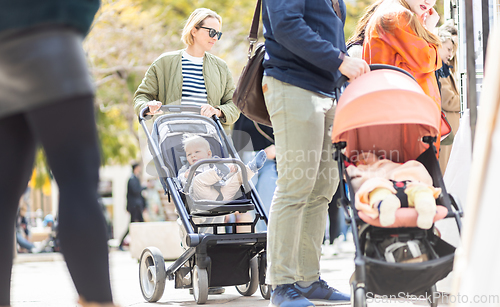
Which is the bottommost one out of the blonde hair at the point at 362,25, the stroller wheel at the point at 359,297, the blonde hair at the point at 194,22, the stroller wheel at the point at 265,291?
the stroller wheel at the point at 265,291

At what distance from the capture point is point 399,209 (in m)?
2.48

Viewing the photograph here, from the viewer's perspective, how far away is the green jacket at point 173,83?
441 cm

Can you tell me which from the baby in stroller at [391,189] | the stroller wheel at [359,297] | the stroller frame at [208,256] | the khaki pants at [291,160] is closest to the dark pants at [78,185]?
the stroller wheel at [359,297]

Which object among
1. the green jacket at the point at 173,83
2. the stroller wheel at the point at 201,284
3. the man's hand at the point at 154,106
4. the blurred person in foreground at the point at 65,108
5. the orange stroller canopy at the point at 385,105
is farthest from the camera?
the green jacket at the point at 173,83

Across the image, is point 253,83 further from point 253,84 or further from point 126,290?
point 126,290

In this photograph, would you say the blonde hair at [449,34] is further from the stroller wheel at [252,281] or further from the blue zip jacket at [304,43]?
the stroller wheel at [252,281]

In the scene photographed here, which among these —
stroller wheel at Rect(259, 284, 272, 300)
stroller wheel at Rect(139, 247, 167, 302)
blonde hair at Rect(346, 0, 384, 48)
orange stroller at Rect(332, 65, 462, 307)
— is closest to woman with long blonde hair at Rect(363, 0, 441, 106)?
blonde hair at Rect(346, 0, 384, 48)

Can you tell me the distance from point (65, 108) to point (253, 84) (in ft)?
5.33

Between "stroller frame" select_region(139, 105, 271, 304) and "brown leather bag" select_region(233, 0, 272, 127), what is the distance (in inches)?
24.1

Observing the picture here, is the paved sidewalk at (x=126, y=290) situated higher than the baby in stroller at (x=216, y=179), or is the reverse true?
the baby in stroller at (x=216, y=179)

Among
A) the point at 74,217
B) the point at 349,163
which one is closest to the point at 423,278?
the point at 349,163

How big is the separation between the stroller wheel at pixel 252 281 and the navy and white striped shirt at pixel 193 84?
1378mm

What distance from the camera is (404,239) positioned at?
2578mm

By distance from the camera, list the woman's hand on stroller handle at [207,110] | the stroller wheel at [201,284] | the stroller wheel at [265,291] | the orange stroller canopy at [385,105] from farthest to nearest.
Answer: the woman's hand on stroller handle at [207,110]
the stroller wheel at [265,291]
the stroller wheel at [201,284]
the orange stroller canopy at [385,105]
